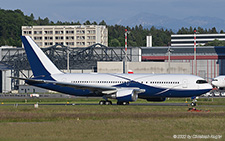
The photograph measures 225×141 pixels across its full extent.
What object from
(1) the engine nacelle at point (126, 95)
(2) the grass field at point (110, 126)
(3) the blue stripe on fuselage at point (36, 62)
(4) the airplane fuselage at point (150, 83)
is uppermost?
(3) the blue stripe on fuselage at point (36, 62)

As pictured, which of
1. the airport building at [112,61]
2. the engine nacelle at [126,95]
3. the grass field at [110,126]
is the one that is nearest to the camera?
the grass field at [110,126]

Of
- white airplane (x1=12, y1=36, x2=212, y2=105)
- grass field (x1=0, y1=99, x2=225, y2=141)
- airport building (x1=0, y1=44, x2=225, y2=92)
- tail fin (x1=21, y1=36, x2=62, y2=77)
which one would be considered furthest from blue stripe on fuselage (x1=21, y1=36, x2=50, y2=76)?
airport building (x1=0, y1=44, x2=225, y2=92)

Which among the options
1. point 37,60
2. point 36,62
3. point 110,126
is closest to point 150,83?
point 37,60

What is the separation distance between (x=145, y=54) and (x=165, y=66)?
114ft

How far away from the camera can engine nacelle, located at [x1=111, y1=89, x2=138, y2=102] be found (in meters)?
60.3

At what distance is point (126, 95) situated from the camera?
60.3m

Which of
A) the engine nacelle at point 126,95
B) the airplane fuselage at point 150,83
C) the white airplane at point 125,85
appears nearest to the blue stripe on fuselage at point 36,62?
the white airplane at point 125,85

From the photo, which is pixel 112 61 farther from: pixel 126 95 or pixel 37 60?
pixel 126 95

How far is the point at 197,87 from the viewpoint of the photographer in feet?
204

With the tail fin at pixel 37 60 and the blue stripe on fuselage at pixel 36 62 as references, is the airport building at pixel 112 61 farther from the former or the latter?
the blue stripe on fuselage at pixel 36 62

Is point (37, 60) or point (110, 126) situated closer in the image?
point (110, 126)

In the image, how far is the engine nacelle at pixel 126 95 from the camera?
60312 mm

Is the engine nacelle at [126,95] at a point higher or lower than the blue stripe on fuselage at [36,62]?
lower

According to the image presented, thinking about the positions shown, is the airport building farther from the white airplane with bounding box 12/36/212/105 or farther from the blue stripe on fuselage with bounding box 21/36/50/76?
the blue stripe on fuselage with bounding box 21/36/50/76
